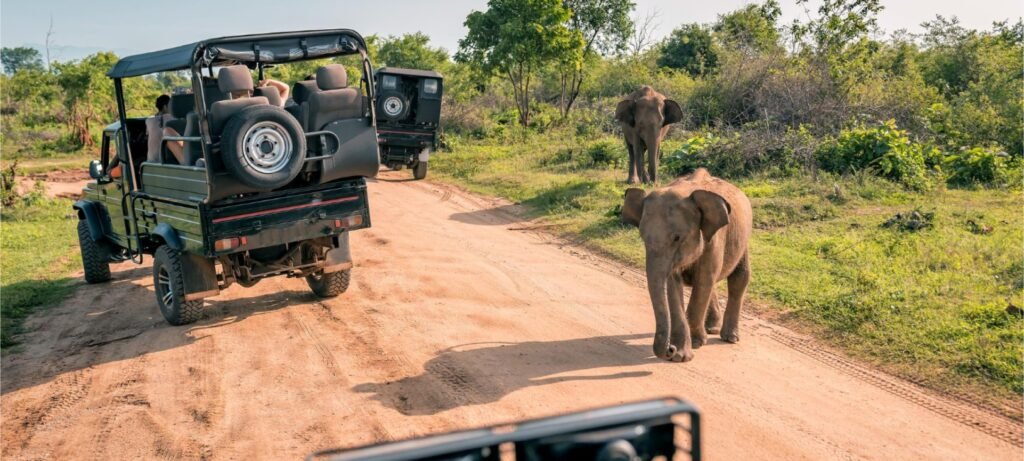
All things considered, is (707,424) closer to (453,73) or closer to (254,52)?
(254,52)

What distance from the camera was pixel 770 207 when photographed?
1270 centimetres

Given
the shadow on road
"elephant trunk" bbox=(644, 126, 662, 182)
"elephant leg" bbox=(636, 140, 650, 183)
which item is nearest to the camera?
the shadow on road

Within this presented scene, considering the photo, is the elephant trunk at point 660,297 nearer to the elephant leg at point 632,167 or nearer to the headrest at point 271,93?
the headrest at point 271,93

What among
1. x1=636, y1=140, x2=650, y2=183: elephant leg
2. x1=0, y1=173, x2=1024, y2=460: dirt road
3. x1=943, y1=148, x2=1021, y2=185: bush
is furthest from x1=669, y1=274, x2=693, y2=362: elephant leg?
x1=636, y1=140, x2=650, y2=183: elephant leg

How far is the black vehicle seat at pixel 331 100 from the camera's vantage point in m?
8.36

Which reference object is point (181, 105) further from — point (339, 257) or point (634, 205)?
point (634, 205)

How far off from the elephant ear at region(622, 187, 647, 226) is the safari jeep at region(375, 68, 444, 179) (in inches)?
553

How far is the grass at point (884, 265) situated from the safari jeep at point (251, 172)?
421 cm

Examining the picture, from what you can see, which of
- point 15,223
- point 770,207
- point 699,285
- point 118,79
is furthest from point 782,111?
point 15,223

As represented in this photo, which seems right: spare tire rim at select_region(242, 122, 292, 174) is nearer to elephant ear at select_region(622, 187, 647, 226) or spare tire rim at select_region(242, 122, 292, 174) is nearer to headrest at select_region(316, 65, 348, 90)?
headrest at select_region(316, 65, 348, 90)

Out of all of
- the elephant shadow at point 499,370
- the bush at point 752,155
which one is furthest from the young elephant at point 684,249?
the bush at point 752,155

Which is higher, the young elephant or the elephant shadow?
the young elephant

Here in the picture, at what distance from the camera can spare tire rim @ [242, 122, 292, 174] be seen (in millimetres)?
7566

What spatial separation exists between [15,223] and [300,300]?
355 inches
